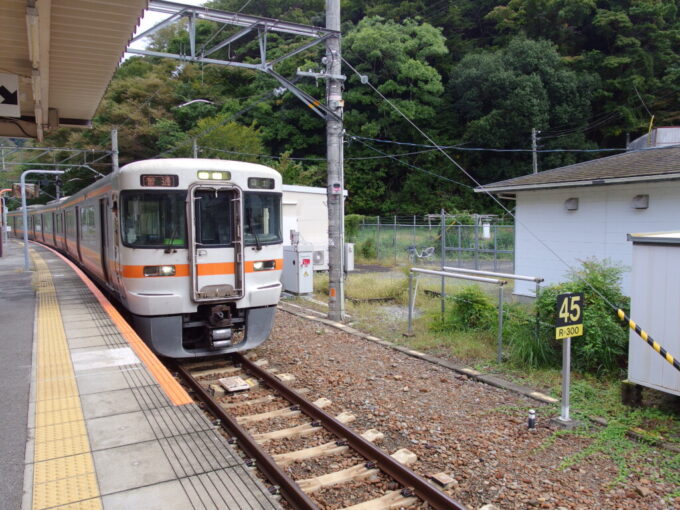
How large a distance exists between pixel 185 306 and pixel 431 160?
36859mm

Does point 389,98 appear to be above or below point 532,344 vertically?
above

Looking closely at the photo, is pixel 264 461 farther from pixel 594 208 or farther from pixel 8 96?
pixel 594 208

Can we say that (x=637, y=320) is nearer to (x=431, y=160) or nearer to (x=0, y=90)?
(x=0, y=90)

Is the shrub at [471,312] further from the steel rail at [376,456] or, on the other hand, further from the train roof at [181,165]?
the train roof at [181,165]

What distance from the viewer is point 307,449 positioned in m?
5.05

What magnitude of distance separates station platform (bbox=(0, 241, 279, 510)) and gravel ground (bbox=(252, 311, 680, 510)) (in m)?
1.17

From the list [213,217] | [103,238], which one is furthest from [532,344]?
[103,238]

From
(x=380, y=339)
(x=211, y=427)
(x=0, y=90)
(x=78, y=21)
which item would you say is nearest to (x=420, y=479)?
(x=211, y=427)

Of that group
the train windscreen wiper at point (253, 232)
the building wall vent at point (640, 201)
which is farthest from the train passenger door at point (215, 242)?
the building wall vent at point (640, 201)

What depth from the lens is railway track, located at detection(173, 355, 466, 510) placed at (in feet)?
13.8

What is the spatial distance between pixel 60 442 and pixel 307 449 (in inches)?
84.0

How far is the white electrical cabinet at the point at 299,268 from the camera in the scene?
14.6 metres

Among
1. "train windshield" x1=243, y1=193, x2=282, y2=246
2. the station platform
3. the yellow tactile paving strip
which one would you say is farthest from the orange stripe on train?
the yellow tactile paving strip

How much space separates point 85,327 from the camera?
8039mm
